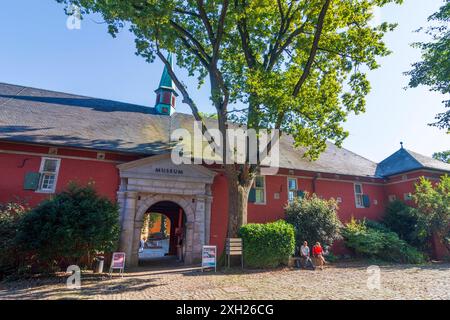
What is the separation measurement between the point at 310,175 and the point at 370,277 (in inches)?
315

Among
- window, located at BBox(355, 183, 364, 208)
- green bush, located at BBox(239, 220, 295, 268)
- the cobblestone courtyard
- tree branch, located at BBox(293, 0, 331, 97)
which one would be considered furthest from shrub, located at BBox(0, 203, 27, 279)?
window, located at BBox(355, 183, 364, 208)

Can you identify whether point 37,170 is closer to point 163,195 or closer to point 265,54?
point 163,195

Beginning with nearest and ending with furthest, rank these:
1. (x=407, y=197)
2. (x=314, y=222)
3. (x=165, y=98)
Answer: (x=314, y=222) < (x=407, y=197) < (x=165, y=98)

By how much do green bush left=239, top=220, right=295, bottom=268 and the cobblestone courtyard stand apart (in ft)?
3.23

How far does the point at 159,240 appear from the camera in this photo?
35.1 m

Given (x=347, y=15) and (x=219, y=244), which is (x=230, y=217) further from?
(x=347, y=15)

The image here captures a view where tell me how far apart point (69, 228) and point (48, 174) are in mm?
4176

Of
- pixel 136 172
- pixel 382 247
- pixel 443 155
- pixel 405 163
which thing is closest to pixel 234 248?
pixel 136 172

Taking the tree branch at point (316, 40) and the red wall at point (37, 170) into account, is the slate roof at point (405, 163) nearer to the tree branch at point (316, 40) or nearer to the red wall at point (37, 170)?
the tree branch at point (316, 40)

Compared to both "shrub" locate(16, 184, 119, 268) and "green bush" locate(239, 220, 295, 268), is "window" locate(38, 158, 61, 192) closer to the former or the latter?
"shrub" locate(16, 184, 119, 268)

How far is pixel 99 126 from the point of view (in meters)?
14.0

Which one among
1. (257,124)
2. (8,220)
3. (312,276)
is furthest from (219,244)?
(8,220)

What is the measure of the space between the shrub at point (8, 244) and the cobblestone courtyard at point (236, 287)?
1.06 meters

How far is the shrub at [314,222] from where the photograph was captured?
1334 centimetres
